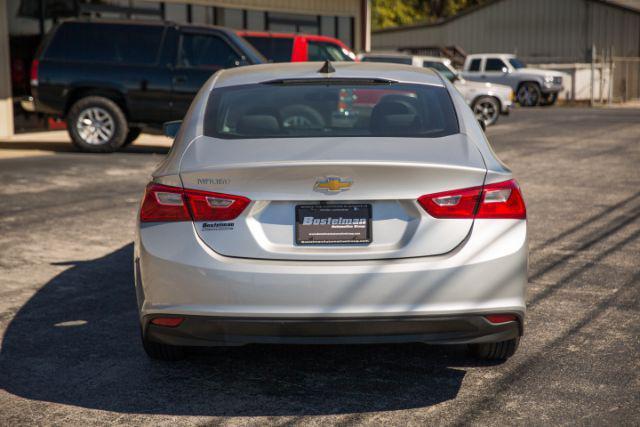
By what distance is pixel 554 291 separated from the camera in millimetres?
6582

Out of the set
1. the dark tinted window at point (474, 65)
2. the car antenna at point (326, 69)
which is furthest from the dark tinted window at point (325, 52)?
the dark tinted window at point (474, 65)

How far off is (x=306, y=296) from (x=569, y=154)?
518 inches

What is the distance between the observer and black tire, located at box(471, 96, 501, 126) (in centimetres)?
2520

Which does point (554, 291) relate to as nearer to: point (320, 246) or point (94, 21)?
point (320, 246)

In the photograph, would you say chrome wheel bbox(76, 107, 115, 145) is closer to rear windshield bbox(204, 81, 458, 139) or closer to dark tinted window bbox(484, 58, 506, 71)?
rear windshield bbox(204, 81, 458, 139)

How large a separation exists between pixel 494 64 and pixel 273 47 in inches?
711

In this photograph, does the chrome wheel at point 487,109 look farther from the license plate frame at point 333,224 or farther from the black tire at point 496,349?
the license plate frame at point 333,224

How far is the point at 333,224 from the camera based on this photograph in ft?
13.7

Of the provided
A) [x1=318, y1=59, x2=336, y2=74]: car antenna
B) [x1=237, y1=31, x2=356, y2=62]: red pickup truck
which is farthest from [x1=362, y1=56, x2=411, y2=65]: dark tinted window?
[x1=318, y1=59, x2=336, y2=74]: car antenna

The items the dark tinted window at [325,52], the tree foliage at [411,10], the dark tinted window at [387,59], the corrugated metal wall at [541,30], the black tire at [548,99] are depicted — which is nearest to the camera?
the dark tinted window at [325,52]

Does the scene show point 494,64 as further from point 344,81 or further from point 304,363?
point 304,363

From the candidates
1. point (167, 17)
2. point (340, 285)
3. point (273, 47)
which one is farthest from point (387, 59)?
point (340, 285)

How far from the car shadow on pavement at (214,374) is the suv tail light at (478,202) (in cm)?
89

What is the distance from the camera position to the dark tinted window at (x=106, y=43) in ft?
52.8
